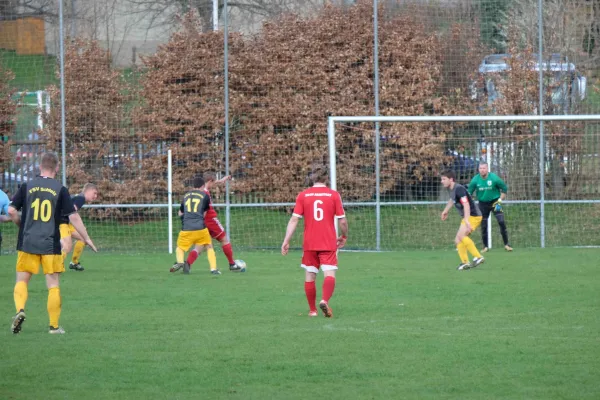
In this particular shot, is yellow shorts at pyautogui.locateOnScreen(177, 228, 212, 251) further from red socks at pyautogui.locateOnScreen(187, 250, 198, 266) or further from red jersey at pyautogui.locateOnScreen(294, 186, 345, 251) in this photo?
red jersey at pyautogui.locateOnScreen(294, 186, 345, 251)

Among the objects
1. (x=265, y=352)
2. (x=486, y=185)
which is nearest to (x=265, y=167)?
(x=486, y=185)

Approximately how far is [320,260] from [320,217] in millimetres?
512

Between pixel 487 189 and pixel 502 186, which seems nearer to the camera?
pixel 502 186

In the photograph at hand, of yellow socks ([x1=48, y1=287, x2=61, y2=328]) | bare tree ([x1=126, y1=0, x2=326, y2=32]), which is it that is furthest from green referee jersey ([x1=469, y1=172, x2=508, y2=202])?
yellow socks ([x1=48, y1=287, x2=61, y2=328])

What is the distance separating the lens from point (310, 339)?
9.62 meters

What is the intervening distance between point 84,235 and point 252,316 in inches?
97.4

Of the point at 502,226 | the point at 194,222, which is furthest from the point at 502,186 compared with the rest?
the point at 194,222

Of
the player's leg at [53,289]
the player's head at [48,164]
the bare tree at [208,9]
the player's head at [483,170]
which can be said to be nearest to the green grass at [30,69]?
the bare tree at [208,9]

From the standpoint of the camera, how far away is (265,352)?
351 inches

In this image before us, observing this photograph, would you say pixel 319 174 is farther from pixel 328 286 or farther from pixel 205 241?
pixel 205 241

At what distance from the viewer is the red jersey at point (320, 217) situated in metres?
11.5

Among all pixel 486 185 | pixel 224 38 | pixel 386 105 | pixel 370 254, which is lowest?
pixel 370 254

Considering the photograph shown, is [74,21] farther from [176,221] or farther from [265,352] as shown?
[265,352]

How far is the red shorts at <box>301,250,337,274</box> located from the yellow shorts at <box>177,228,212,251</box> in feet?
19.7
